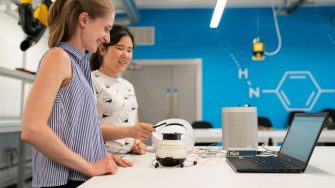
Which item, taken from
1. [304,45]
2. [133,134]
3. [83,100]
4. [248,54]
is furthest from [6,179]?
[304,45]

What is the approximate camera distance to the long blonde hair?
114 centimetres

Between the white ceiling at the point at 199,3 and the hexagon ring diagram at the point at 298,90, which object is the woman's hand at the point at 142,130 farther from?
the hexagon ring diagram at the point at 298,90

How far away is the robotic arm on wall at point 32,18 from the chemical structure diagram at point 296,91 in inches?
152

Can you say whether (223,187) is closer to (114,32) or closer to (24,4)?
(114,32)

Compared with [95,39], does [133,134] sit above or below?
below

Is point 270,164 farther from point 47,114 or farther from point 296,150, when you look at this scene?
point 47,114

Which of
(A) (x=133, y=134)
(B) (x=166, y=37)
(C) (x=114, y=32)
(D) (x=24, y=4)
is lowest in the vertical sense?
(A) (x=133, y=134)

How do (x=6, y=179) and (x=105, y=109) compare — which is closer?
(x=105, y=109)

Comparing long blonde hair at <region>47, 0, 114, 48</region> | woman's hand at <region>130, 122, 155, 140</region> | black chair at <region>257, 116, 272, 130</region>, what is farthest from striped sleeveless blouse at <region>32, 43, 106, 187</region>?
black chair at <region>257, 116, 272, 130</region>

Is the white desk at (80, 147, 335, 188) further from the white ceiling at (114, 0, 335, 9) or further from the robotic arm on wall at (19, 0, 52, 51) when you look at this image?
the white ceiling at (114, 0, 335, 9)

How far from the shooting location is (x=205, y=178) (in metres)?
1.02

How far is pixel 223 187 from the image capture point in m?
0.90

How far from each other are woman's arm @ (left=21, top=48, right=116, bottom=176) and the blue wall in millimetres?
5049

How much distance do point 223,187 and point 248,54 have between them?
535 centimetres
